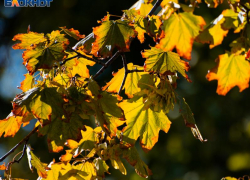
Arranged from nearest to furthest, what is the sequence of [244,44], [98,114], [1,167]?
[98,114] → [1,167] → [244,44]

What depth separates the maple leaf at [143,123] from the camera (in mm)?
1491

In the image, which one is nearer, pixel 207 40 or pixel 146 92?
pixel 146 92

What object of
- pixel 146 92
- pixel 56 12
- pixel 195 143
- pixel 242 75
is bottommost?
pixel 195 143

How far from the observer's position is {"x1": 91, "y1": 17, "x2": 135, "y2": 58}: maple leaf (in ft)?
4.50

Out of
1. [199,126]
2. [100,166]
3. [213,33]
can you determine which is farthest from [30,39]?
[199,126]

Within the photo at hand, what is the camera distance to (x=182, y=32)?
2.04 metres

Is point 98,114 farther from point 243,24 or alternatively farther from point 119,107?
point 243,24

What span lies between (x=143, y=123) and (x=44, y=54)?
41cm

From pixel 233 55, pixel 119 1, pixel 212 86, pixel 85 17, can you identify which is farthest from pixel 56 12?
pixel 233 55

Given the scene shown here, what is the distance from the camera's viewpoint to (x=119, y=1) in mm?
5203

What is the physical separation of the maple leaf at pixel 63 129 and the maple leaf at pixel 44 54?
0.52 ft

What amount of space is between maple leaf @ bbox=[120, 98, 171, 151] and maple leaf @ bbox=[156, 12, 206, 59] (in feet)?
1.88

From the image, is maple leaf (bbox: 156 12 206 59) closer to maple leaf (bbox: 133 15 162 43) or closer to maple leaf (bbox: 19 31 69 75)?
maple leaf (bbox: 133 15 162 43)

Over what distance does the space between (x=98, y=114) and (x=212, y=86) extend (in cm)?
434
